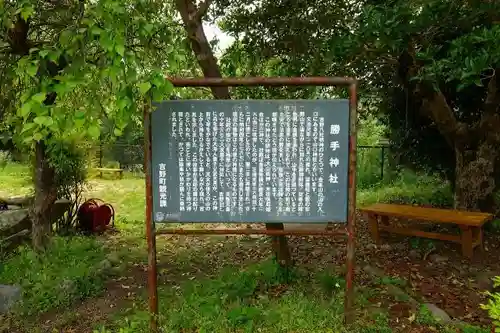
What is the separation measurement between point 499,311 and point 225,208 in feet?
7.30

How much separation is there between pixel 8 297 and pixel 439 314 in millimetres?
4592

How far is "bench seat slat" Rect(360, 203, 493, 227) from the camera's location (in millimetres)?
6559

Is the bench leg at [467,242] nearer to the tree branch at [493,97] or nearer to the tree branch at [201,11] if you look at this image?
the tree branch at [493,97]

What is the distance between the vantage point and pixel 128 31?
12.6 feet

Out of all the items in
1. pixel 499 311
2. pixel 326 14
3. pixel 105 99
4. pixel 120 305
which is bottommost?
pixel 120 305

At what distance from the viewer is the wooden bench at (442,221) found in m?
6.60

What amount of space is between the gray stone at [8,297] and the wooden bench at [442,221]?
482 cm

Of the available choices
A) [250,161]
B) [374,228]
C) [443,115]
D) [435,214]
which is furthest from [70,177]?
[443,115]

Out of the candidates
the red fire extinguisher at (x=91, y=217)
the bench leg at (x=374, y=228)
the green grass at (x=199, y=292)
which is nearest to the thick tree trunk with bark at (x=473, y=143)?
the bench leg at (x=374, y=228)

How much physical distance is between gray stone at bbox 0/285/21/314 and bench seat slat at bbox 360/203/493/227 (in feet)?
15.8

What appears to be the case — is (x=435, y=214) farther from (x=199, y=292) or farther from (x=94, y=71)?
(x=94, y=71)

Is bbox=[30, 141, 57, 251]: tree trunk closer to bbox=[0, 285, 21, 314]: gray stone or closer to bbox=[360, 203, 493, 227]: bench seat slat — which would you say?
bbox=[0, 285, 21, 314]: gray stone

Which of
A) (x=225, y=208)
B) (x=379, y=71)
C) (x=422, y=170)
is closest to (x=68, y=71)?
(x=225, y=208)

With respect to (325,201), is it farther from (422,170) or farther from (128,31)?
(422,170)
